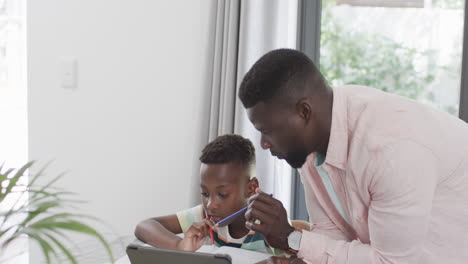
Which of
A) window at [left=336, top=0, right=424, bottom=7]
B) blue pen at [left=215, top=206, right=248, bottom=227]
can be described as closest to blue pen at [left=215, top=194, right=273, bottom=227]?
blue pen at [left=215, top=206, right=248, bottom=227]

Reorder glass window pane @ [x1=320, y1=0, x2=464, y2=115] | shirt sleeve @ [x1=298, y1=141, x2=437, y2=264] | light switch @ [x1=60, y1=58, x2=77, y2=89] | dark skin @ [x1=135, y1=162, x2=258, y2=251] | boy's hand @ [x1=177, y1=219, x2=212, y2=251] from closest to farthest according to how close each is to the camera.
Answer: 1. shirt sleeve @ [x1=298, y1=141, x2=437, y2=264]
2. boy's hand @ [x1=177, y1=219, x2=212, y2=251]
3. dark skin @ [x1=135, y1=162, x2=258, y2=251]
4. glass window pane @ [x1=320, y1=0, x2=464, y2=115]
5. light switch @ [x1=60, y1=58, x2=77, y2=89]

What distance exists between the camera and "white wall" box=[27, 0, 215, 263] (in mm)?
2320

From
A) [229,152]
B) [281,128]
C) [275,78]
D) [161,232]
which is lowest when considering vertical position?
[161,232]

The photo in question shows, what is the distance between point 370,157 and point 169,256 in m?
0.44

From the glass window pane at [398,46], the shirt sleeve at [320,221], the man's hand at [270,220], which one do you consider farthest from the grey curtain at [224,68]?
the man's hand at [270,220]

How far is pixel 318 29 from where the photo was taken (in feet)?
7.53

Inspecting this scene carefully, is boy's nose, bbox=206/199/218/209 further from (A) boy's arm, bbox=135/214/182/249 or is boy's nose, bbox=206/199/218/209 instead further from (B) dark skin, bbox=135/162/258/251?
(A) boy's arm, bbox=135/214/182/249

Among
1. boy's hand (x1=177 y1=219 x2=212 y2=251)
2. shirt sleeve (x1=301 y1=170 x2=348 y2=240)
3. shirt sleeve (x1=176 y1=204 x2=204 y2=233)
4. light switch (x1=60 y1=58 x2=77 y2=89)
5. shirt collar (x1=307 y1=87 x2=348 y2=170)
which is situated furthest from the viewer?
light switch (x1=60 y1=58 x2=77 y2=89)

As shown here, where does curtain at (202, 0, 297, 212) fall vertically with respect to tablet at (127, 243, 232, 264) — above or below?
above

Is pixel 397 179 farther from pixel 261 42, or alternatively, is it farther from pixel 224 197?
pixel 261 42

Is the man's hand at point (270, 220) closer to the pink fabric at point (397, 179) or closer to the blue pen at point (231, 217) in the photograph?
the pink fabric at point (397, 179)

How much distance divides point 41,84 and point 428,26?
168cm

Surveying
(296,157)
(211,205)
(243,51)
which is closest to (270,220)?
(296,157)

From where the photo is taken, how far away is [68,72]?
2.43 m
